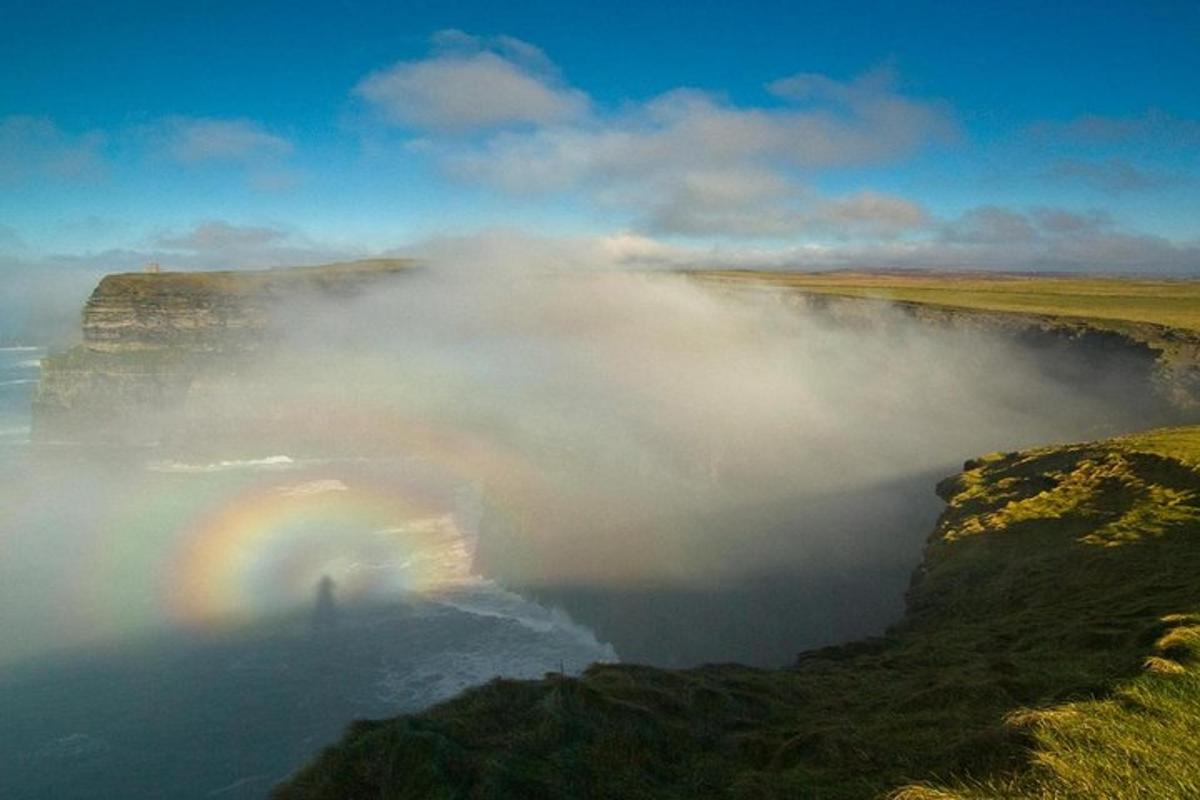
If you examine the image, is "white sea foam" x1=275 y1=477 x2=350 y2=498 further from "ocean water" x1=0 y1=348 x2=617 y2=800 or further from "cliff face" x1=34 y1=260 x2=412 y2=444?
"cliff face" x1=34 y1=260 x2=412 y2=444

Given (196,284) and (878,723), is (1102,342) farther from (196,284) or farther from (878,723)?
(196,284)

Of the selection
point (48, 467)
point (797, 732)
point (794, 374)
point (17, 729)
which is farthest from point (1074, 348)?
point (48, 467)

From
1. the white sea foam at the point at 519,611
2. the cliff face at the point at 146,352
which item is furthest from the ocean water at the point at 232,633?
the cliff face at the point at 146,352

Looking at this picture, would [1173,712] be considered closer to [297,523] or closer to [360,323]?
[297,523]

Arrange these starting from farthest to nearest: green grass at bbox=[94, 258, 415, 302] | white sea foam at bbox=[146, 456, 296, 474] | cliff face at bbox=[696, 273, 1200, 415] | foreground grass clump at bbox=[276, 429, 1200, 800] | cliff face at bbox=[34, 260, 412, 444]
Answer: green grass at bbox=[94, 258, 415, 302]
cliff face at bbox=[34, 260, 412, 444]
white sea foam at bbox=[146, 456, 296, 474]
cliff face at bbox=[696, 273, 1200, 415]
foreground grass clump at bbox=[276, 429, 1200, 800]

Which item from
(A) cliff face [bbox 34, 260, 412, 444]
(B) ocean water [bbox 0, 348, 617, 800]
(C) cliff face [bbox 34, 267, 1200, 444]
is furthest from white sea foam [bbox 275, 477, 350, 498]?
(A) cliff face [bbox 34, 260, 412, 444]

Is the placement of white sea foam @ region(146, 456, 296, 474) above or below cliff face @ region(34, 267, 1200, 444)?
below
